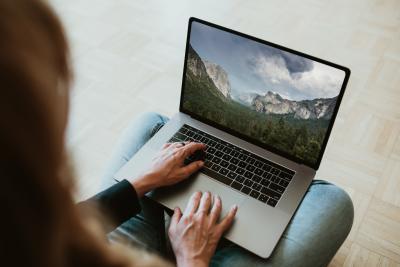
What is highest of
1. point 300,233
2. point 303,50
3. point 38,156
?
point 38,156

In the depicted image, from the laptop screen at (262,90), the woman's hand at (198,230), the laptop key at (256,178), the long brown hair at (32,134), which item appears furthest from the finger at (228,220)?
the long brown hair at (32,134)

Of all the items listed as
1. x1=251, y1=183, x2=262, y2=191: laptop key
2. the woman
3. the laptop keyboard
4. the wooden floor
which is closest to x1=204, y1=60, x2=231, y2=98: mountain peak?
the laptop keyboard

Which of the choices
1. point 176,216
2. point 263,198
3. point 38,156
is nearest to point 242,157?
point 263,198

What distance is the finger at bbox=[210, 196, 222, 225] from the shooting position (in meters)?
0.92

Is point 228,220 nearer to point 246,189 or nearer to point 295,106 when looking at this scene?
point 246,189

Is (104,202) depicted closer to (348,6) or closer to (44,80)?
(44,80)

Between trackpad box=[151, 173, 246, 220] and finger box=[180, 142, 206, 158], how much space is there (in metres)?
0.06

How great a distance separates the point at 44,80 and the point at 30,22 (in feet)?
0.13

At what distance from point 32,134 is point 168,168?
2.27ft

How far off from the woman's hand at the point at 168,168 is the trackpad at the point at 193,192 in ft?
0.06

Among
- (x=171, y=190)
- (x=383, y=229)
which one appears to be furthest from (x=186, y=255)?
(x=383, y=229)

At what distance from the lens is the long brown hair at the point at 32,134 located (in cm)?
27

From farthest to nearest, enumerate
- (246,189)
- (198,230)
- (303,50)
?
(303,50) → (246,189) → (198,230)

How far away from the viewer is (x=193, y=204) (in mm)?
936
